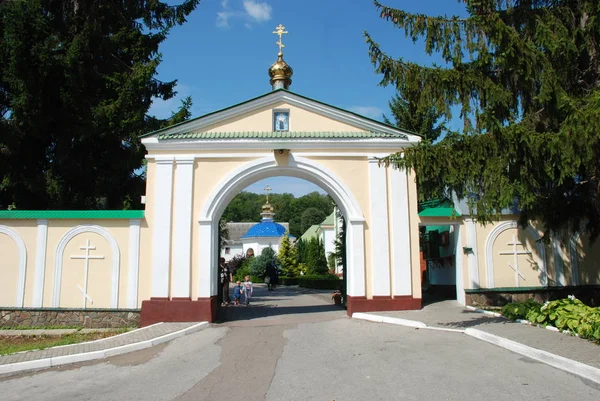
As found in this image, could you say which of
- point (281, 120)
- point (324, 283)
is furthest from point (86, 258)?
point (324, 283)

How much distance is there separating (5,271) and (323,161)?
829 cm

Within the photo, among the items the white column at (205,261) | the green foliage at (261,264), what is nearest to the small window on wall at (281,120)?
the white column at (205,261)

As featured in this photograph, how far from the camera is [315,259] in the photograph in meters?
36.3

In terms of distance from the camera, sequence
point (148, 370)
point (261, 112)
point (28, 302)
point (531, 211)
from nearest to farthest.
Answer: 1. point (148, 370)
2. point (531, 211)
3. point (28, 302)
4. point (261, 112)

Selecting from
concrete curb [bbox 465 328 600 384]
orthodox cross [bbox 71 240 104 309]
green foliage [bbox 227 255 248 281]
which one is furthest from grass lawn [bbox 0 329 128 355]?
green foliage [bbox 227 255 248 281]

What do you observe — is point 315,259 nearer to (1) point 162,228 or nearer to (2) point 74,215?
(1) point 162,228

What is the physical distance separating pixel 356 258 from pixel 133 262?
5455 millimetres

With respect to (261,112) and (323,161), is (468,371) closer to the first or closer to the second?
(323,161)

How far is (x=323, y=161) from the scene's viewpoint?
12086 mm

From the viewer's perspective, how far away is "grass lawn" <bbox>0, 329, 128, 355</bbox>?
29.2 feet

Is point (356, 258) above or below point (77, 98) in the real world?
below

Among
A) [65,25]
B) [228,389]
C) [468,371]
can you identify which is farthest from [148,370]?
[65,25]

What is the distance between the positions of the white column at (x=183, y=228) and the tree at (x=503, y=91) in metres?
5.25

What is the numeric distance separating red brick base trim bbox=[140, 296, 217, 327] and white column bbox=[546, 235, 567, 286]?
8.85 m
